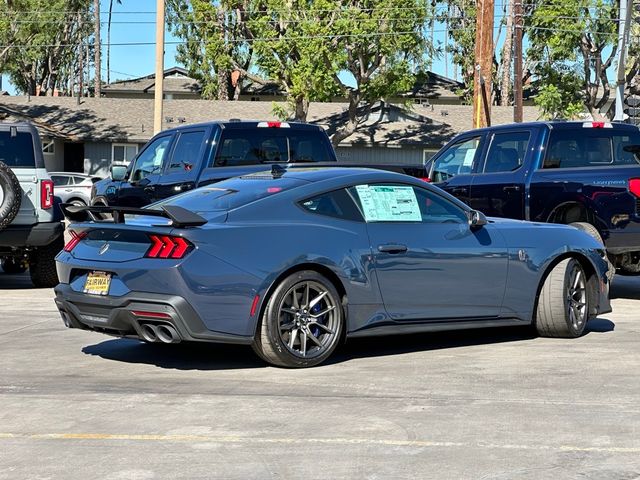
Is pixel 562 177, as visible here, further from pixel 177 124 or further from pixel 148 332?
pixel 177 124

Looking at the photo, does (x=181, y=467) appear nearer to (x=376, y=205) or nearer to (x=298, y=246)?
(x=298, y=246)

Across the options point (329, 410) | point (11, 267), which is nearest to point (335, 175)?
point (329, 410)

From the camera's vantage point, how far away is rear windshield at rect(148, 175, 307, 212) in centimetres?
806

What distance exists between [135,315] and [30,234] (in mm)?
6373

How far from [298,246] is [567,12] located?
4401 centimetres

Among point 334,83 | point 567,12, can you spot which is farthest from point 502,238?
point 567,12

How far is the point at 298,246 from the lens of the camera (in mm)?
7809

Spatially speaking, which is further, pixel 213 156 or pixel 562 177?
pixel 213 156

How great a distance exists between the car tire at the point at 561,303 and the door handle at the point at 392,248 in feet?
5.60

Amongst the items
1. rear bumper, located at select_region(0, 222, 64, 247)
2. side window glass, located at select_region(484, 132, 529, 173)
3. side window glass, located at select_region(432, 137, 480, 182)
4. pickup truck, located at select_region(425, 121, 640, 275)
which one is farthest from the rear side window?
rear bumper, located at select_region(0, 222, 64, 247)

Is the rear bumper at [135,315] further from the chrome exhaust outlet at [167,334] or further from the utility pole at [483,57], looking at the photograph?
the utility pole at [483,57]

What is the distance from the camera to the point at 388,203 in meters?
8.53

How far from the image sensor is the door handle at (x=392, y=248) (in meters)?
8.24

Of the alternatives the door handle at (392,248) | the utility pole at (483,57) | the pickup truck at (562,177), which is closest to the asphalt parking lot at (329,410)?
the door handle at (392,248)
